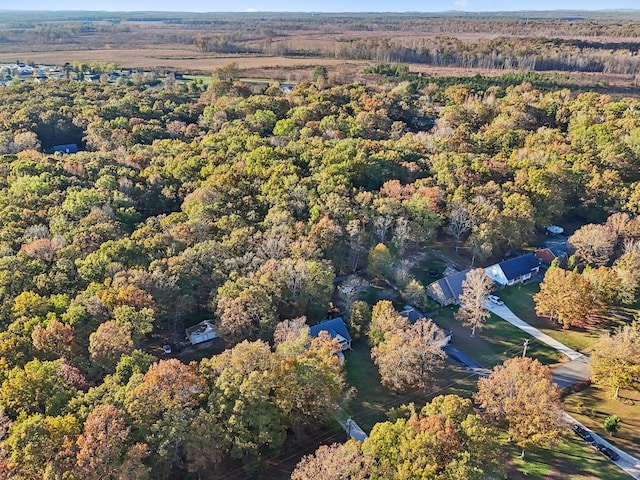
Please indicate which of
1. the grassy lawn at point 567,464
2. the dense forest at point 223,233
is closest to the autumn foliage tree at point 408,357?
the dense forest at point 223,233

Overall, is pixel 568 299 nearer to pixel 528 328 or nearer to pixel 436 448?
pixel 528 328

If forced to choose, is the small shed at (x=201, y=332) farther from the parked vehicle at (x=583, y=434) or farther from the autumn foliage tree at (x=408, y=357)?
the parked vehicle at (x=583, y=434)

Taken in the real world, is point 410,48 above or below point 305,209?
above

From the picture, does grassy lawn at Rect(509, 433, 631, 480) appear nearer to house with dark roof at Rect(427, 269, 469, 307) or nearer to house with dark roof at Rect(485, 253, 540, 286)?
house with dark roof at Rect(427, 269, 469, 307)

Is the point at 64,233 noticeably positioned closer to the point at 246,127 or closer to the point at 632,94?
the point at 246,127

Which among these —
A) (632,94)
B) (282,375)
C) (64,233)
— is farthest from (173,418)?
(632,94)

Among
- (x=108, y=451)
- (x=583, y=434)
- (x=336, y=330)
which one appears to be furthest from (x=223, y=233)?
(x=583, y=434)
